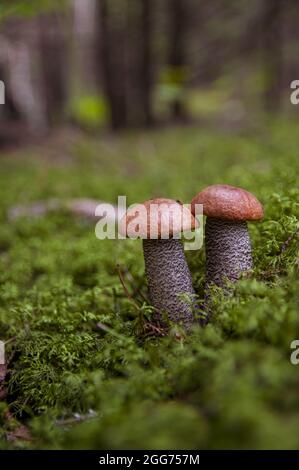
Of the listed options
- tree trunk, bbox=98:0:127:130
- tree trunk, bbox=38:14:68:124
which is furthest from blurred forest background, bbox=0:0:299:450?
tree trunk, bbox=38:14:68:124

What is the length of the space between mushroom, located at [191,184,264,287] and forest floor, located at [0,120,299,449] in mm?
139

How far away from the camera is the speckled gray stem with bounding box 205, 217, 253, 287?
2.37 metres

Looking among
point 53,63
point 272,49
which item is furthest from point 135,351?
point 53,63

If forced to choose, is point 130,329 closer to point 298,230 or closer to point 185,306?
point 185,306

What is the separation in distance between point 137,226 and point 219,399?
38.6 inches

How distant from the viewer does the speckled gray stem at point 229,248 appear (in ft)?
7.76

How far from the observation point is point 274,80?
51.7ft

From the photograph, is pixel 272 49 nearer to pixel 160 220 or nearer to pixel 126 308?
pixel 126 308

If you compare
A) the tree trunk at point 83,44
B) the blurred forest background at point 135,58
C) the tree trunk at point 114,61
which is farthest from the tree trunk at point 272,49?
the tree trunk at point 83,44

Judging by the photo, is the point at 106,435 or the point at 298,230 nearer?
the point at 106,435

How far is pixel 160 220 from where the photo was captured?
2098 mm

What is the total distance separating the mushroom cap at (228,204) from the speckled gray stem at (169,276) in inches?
12.0

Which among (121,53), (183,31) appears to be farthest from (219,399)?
(183,31)

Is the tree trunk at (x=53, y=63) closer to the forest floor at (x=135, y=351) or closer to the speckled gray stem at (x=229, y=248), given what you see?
the forest floor at (x=135, y=351)
